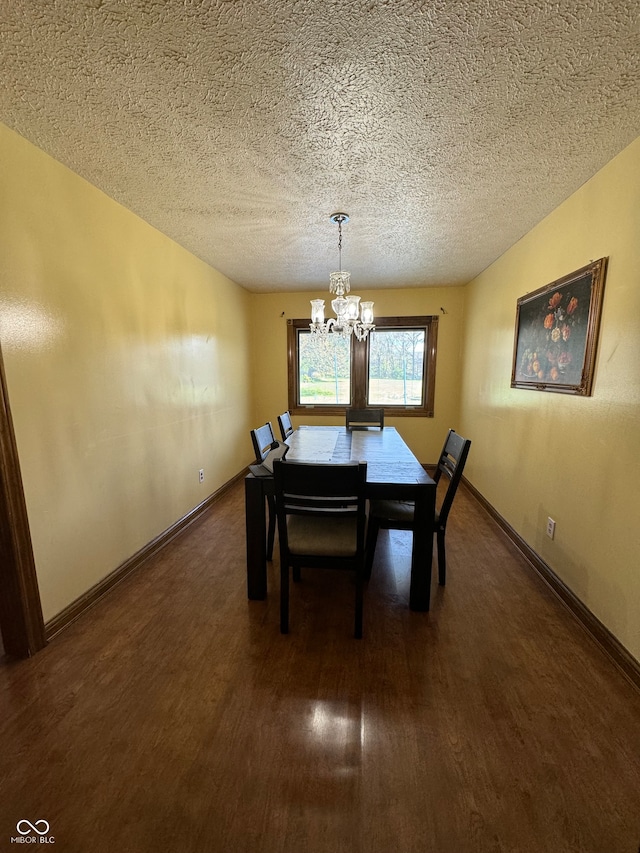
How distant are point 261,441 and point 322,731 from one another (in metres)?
1.72

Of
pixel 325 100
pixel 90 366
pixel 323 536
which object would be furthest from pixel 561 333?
pixel 90 366

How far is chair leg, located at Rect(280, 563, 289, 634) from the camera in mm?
1623

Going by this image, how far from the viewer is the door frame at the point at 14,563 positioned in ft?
4.67

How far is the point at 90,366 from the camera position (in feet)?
6.14

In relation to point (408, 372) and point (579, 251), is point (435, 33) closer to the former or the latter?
point (579, 251)

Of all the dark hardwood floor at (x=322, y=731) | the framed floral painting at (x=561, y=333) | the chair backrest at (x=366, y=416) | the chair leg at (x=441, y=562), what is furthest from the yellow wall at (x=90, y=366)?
the framed floral painting at (x=561, y=333)

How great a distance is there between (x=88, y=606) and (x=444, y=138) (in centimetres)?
302

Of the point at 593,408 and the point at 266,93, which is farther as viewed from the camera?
the point at 593,408

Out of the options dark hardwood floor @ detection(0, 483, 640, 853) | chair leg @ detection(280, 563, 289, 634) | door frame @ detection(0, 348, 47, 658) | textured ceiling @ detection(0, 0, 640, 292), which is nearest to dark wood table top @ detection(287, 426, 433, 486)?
chair leg @ detection(280, 563, 289, 634)

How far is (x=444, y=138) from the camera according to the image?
1.50 metres

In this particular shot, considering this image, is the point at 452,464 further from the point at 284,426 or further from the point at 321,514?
the point at 284,426

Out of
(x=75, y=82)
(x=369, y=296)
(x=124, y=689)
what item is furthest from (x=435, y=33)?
(x=369, y=296)

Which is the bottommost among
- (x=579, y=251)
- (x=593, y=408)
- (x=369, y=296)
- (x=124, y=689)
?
(x=124, y=689)

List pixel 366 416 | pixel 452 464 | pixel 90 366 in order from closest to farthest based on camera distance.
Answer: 1. pixel 90 366
2. pixel 452 464
3. pixel 366 416
